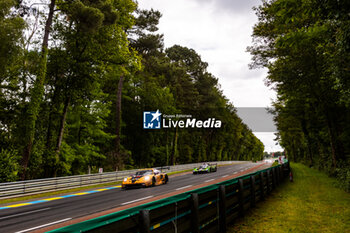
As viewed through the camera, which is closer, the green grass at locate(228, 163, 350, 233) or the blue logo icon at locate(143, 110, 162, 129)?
the green grass at locate(228, 163, 350, 233)

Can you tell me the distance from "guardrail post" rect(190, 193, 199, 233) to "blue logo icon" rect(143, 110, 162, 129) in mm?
33595

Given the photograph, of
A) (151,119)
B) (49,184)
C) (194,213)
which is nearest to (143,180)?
(49,184)

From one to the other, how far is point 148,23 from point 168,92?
12.0m

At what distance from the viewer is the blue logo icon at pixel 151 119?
126 feet

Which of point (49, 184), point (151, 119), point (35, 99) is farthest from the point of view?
point (151, 119)

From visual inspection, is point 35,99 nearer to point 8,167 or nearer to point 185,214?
point 8,167

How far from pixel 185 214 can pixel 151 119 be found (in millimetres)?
35046

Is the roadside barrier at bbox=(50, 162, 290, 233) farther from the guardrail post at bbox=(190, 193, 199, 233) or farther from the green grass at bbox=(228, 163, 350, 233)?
the green grass at bbox=(228, 163, 350, 233)

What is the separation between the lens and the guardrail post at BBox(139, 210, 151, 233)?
3092 millimetres

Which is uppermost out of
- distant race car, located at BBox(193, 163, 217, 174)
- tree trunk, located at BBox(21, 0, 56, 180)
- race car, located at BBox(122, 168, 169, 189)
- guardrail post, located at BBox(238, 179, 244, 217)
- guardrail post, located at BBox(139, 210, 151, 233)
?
tree trunk, located at BBox(21, 0, 56, 180)

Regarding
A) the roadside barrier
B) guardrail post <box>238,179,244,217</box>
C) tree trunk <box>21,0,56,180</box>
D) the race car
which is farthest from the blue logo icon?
guardrail post <box>238,179,244,217</box>

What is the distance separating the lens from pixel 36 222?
755cm

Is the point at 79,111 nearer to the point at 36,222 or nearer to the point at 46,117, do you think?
the point at 46,117

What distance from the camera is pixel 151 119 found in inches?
1539
